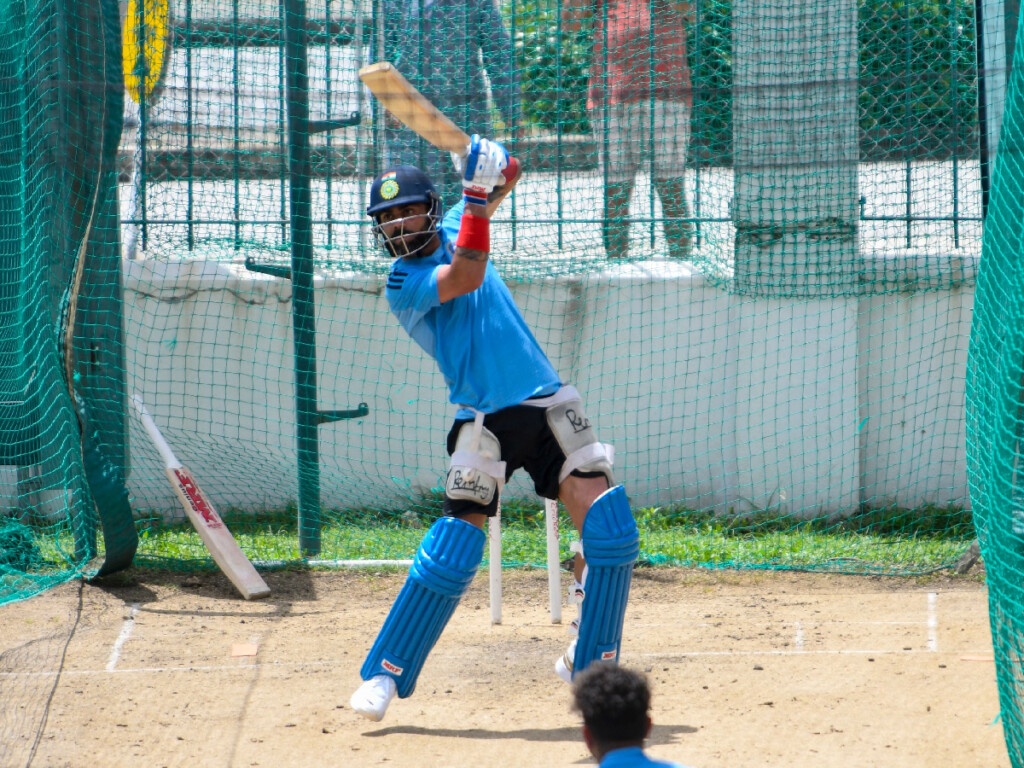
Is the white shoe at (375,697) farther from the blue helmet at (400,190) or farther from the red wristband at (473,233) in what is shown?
the blue helmet at (400,190)

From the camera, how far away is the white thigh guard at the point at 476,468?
12.4 ft

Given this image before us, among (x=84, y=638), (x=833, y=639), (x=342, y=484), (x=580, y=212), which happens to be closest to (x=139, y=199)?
(x=342, y=484)

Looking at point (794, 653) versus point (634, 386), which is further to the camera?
point (634, 386)

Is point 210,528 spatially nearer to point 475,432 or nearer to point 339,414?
point 339,414

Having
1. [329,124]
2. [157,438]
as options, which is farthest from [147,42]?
[157,438]

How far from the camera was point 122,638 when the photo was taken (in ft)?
16.0

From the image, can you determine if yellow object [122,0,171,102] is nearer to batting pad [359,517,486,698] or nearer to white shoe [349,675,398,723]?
batting pad [359,517,486,698]

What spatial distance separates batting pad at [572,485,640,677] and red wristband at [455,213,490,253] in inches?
36.6

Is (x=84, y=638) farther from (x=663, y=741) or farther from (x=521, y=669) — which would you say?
(x=663, y=741)

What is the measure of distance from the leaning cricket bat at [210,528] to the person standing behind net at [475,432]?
6.23ft

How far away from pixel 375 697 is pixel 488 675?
2.60ft

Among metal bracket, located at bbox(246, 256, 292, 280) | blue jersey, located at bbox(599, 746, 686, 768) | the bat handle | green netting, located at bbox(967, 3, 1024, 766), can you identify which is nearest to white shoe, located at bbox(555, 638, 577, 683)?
green netting, located at bbox(967, 3, 1024, 766)

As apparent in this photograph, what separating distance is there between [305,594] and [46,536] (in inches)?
63.5

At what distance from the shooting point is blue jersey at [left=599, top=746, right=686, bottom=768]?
2109mm
